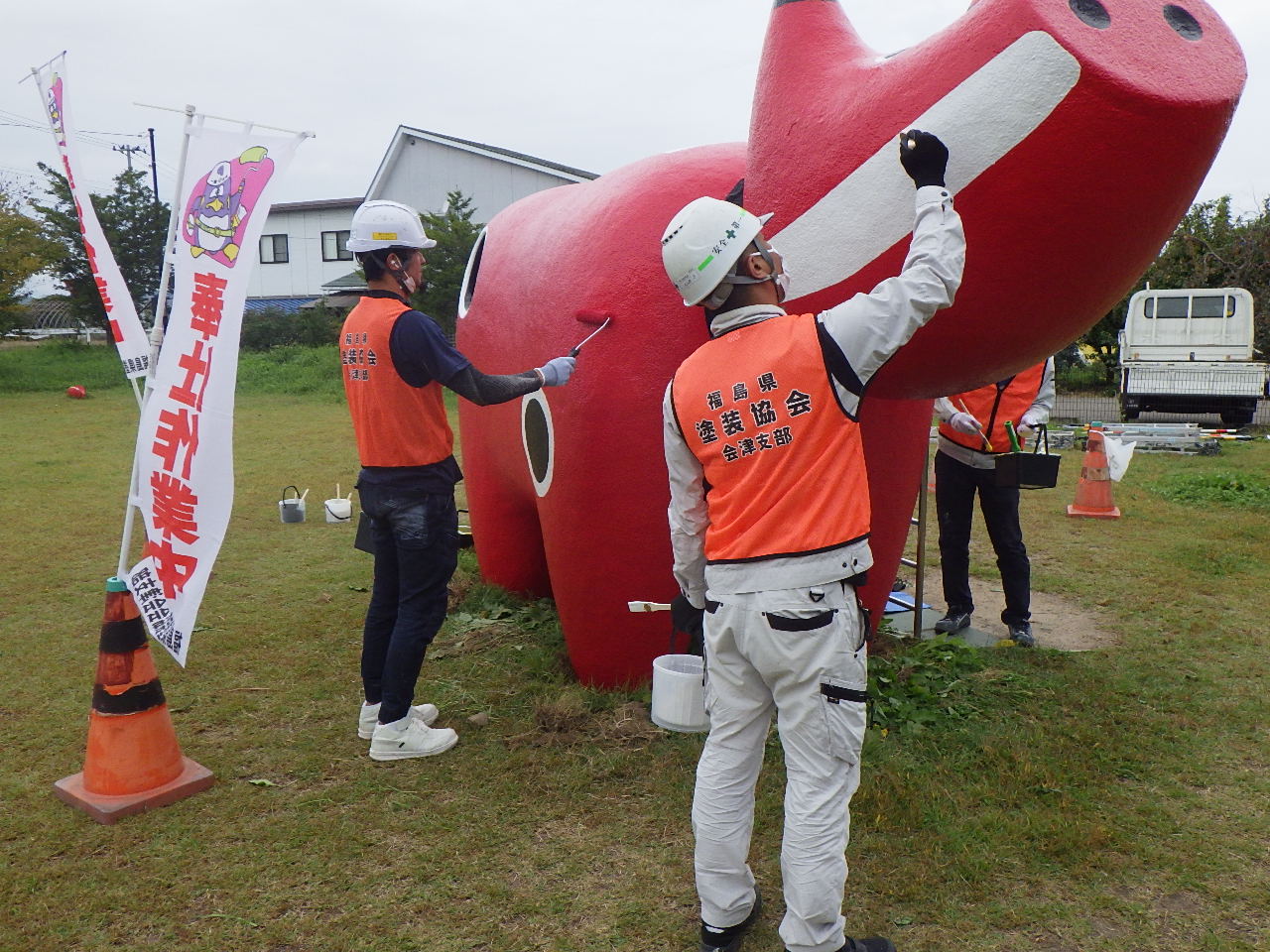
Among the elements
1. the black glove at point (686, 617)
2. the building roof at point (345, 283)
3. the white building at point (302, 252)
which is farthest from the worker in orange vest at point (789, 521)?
the white building at point (302, 252)

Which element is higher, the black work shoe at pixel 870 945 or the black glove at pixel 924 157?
the black glove at pixel 924 157

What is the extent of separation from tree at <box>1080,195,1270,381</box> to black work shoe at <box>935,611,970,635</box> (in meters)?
15.4

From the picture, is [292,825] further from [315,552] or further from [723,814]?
[315,552]

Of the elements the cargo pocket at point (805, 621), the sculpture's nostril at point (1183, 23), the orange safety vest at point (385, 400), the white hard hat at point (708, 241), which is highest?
the sculpture's nostril at point (1183, 23)

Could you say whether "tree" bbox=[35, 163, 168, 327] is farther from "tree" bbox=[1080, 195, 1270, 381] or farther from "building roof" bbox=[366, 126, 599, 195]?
"tree" bbox=[1080, 195, 1270, 381]

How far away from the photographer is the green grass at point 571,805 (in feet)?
9.70

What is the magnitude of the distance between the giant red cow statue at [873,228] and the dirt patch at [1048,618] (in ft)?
5.19

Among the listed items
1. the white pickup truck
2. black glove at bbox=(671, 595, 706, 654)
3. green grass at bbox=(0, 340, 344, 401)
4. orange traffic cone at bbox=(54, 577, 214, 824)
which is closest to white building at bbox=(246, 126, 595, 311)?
green grass at bbox=(0, 340, 344, 401)

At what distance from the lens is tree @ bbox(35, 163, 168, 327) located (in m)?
27.3

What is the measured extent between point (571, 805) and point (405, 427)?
1.59 meters

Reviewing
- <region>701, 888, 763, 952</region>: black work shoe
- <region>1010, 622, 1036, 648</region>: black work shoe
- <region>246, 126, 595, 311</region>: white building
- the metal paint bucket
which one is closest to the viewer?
<region>701, 888, 763, 952</region>: black work shoe

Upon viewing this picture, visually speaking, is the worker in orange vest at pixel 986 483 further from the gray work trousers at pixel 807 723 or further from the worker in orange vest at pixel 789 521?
the gray work trousers at pixel 807 723

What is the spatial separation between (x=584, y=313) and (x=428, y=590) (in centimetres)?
130

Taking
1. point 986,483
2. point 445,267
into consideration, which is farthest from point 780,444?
point 445,267
